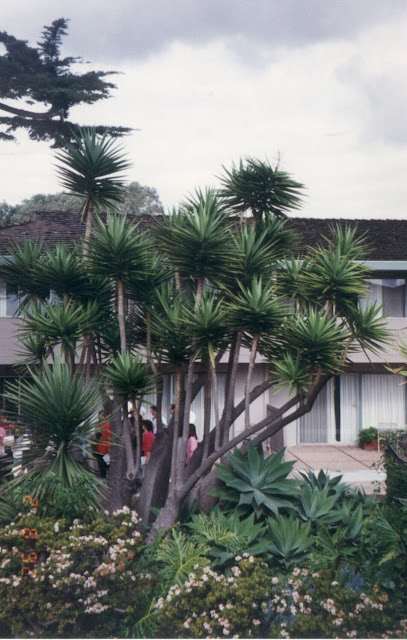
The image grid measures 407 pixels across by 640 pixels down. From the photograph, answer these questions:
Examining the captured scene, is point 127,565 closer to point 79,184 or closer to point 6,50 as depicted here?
point 79,184

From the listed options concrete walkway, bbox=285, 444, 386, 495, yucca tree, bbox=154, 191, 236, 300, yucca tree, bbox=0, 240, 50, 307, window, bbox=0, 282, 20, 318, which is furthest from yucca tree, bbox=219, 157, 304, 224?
window, bbox=0, 282, 20, 318

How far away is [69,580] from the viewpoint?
6273 mm

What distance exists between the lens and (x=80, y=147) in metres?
9.09

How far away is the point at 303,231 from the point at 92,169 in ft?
43.2

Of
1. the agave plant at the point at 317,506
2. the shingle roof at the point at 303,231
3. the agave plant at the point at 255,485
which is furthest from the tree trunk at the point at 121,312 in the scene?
the shingle roof at the point at 303,231

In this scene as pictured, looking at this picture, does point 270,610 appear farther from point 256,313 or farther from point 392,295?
point 392,295

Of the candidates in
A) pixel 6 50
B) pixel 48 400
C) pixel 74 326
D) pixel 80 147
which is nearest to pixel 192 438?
pixel 74 326

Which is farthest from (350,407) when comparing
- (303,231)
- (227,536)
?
(227,536)

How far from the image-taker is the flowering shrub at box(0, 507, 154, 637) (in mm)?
6355

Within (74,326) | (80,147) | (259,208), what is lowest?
(74,326)

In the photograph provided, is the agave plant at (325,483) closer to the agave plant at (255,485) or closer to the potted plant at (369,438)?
the agave plant at (255,485)

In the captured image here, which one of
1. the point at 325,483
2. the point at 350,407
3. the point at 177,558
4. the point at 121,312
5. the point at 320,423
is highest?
the point at 121,312

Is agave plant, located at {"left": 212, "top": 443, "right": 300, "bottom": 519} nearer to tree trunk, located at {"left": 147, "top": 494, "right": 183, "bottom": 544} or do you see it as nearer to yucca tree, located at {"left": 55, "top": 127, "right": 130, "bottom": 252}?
tree trunk, located at {"left": 147, "top": 494, "right": 183, "bottom": 544}

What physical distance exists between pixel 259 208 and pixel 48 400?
4187 mm
